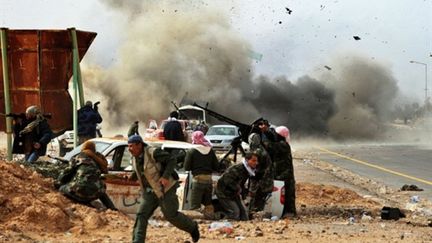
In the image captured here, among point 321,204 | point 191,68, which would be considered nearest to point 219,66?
point 191,68

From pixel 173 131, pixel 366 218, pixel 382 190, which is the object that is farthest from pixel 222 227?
pixel 382 190

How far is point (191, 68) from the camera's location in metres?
57.2

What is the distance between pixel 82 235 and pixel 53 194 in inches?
48.2

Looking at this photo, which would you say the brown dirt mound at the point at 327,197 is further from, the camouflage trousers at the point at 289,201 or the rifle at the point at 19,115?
the rifle at the point at 19,115

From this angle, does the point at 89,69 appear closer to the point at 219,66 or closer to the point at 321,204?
the point at 219,66

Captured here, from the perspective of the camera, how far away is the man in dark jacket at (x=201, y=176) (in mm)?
10914

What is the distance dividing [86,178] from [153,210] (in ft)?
7.98

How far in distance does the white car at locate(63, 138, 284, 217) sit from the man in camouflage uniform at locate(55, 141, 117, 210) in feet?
0.74

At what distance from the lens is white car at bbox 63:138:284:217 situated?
1067 cm

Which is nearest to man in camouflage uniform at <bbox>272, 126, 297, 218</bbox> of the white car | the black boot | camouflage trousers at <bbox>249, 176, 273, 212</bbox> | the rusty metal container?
the white car

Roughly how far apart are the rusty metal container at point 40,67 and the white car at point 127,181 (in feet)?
3.81

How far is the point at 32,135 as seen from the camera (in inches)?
504

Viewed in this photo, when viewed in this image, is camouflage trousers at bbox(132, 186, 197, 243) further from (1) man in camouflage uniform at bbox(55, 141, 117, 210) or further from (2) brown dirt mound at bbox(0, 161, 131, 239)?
(1) man in camouflage uniform at bbox(55, 141, 117, 210)

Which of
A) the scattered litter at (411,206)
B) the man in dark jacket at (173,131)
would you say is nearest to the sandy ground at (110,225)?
the scattered litter at (411,206)
